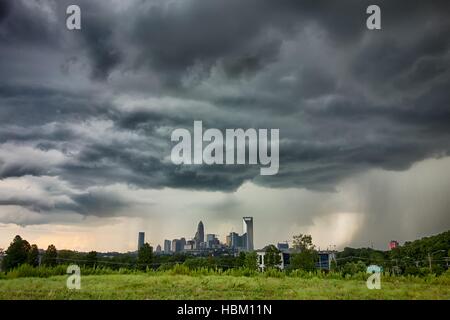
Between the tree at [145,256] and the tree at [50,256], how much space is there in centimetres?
512

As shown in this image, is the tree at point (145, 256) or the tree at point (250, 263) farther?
the tree at point (145, 256)

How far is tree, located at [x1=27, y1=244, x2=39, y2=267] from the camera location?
22.7 m

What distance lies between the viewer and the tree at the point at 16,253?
21.8 m

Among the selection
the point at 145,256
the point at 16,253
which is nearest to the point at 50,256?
the point at 16,253

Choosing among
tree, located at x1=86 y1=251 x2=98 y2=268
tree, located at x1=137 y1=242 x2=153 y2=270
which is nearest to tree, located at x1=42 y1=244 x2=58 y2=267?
tree, located at x1=86 y1=251 x2=98 y2=268

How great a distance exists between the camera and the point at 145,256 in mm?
28172

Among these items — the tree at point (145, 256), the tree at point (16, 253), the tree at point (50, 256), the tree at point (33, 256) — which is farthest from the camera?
the tree at point (145, 256)

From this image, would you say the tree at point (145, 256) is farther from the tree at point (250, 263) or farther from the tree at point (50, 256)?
the tree at point (250, 263)

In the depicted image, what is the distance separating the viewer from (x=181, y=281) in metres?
17.4

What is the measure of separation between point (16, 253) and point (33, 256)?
956 mm

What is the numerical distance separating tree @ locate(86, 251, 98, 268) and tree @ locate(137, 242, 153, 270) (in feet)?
9.40

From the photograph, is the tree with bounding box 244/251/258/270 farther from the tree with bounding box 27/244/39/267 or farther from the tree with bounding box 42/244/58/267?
the tree with bounding box 27/244/39/267

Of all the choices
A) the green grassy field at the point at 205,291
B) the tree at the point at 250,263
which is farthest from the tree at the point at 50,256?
the tree at the point at 250,263
